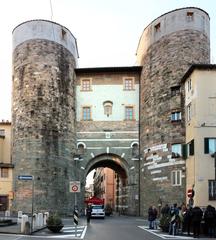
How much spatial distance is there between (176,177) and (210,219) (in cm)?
1729

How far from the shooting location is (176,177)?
3978 cm

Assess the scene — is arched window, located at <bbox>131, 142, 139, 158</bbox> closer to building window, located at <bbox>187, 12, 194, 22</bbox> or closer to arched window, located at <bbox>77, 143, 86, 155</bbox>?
arched window, located at <bbox>77, 143, 86, 155</bbox>

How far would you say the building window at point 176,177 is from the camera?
129 feet

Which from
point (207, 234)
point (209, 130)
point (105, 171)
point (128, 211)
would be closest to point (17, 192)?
point (128, 211)

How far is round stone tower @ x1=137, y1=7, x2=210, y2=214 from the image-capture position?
40.4 meters

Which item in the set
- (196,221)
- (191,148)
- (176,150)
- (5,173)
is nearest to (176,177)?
(176,150)

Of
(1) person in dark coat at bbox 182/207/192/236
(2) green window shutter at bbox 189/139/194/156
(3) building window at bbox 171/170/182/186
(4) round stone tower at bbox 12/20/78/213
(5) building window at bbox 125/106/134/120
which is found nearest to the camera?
(1) person in dark coat at bbox 182/207/192/236

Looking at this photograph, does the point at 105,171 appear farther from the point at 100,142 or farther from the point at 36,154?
the point at 36,154

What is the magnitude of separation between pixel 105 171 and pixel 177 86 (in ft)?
159

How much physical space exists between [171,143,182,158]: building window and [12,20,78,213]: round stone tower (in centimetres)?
1103

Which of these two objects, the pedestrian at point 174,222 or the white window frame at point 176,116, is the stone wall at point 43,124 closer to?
the white window frame at point 176,116

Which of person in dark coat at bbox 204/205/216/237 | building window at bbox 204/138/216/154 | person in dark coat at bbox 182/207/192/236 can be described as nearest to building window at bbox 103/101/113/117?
building window at bbox 204/138/216/154

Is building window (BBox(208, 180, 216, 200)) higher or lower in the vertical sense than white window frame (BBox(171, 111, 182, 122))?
lower

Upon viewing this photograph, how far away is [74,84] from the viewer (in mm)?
48969
